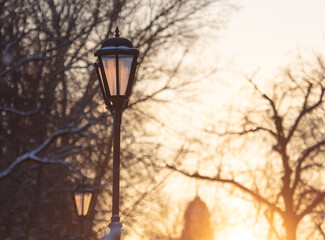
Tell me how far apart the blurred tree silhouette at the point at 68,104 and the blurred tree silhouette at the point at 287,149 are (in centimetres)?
471

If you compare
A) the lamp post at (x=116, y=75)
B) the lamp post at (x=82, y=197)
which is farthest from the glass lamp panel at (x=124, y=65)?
the lamp post at (x=82, y=197)

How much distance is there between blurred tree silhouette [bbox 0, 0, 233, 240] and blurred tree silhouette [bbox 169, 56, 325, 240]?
15.4 ft

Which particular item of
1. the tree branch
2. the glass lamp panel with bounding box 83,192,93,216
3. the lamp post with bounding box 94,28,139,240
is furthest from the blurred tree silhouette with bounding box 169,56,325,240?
the lamp post with bounding box 94,28,139,240

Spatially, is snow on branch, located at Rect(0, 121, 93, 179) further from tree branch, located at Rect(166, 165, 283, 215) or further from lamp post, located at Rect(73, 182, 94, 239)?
tree branch, located at Rect(166, 165, 283, 215)

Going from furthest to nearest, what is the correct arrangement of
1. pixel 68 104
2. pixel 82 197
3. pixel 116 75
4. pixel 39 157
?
pixel 68 104
pixel 39 157
pixel 82 197
pixel 116 75

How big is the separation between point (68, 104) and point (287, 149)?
8651 millimetres

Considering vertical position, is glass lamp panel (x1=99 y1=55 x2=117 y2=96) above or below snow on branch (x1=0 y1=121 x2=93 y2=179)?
below

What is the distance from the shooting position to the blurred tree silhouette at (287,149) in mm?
25484

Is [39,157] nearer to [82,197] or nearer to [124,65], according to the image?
[82,197]

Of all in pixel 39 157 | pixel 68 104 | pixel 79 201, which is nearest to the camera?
pixel 79 201

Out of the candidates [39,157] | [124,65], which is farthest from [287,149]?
[124,65]

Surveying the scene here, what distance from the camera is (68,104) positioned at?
70.2 ft

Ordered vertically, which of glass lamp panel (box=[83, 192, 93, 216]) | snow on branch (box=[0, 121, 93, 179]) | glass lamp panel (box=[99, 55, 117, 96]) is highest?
snow on branch (box=[0, 121, 93, 179])

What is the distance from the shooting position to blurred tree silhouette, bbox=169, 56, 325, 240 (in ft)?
83.6
